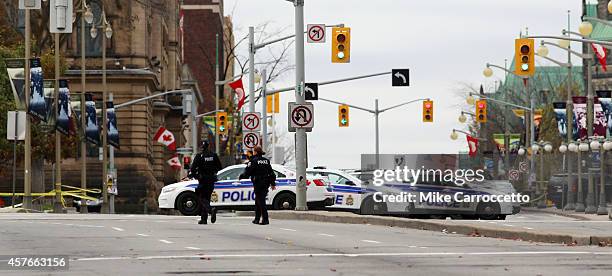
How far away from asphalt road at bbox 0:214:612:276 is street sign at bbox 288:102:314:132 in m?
7.22

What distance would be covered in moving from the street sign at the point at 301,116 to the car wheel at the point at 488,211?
7212 mm

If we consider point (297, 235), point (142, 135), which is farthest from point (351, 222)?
point (142, 135)

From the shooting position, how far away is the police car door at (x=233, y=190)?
3888 centimetres

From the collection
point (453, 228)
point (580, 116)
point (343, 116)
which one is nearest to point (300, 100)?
point (453, 228)

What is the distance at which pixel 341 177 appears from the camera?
41812 mm

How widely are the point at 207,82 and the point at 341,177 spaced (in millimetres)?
97602

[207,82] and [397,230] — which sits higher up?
[207,82]

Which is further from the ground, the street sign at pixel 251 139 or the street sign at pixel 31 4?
the street sign at pixel 31 4

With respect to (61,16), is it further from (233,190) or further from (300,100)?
(300,100)

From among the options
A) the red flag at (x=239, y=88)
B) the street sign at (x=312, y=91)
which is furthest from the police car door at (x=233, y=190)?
the red flag at (x=239, y=88)

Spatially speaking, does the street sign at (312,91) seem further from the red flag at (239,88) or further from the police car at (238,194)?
the red flag at (239,88)

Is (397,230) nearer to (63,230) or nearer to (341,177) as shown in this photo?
(63,230)

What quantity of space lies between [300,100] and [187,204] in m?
5.55

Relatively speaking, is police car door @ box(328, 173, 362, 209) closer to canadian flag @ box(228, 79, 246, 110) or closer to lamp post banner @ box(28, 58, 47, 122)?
lamp post banner @ box(28, 58, 47, 122)
